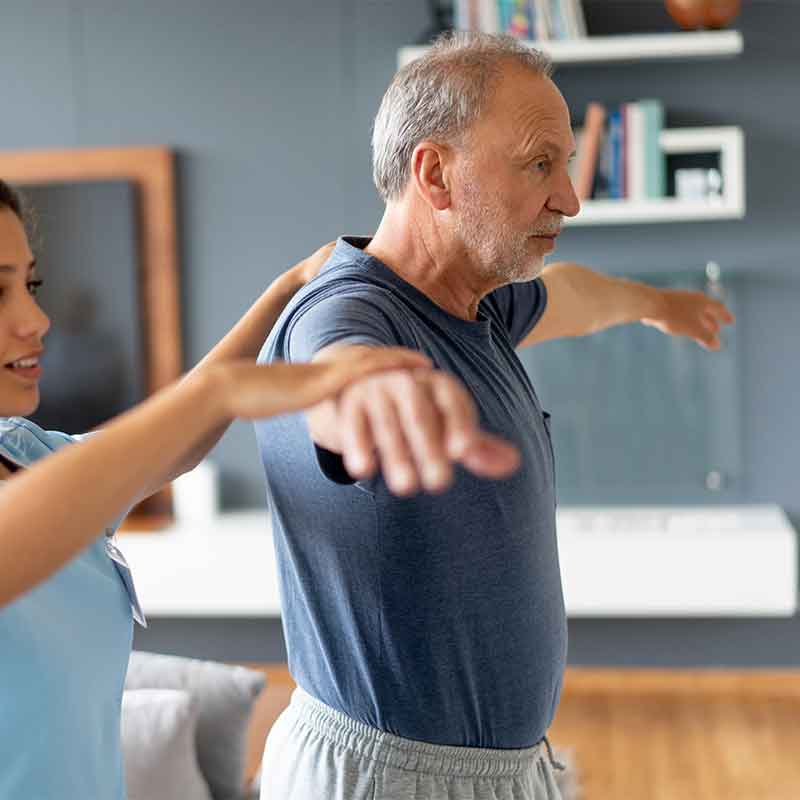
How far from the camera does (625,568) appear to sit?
4426 millimetres

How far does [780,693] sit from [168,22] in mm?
3229

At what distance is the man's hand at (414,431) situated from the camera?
770mm

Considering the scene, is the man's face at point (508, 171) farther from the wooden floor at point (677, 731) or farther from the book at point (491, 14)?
the book at point (491, 14)

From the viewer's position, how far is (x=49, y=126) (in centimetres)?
503

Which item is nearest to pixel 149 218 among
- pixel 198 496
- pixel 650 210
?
pixel 198 496

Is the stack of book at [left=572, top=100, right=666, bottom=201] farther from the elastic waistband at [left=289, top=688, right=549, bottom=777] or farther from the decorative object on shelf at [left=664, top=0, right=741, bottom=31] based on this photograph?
the elastic waistband at [left=289, top=688, right=549, bottom=777]

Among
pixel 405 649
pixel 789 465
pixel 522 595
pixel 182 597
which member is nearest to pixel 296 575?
pixel 405 649

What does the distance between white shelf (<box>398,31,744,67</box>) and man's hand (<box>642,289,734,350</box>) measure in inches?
94.8

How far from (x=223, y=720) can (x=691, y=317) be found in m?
1.25

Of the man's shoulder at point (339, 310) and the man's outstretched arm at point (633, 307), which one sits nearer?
the man's shoulder at point (339, 310)

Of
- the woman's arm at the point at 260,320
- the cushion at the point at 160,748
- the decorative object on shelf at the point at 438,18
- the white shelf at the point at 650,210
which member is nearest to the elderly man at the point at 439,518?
the woman's arm at the point at 260,320

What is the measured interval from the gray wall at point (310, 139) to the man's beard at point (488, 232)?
3.18 meters

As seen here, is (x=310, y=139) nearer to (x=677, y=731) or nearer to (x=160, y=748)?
(x=677, y=731)

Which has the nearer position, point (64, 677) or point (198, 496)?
point (64, 677)
